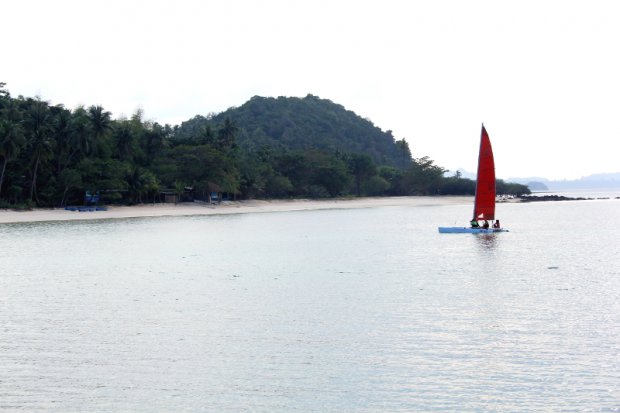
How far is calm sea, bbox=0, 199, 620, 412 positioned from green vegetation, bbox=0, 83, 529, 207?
3603 cm

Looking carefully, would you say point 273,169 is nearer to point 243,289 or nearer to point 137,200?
point 137,200

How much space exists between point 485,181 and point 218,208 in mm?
49610

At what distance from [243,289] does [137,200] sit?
59417 millimetres

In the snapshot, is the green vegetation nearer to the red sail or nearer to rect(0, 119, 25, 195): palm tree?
rect(0, 119, 25, 195): palm tree

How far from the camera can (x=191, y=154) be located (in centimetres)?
8662

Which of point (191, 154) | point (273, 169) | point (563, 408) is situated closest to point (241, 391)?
point (563, 408)

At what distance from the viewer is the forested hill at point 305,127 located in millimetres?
163125

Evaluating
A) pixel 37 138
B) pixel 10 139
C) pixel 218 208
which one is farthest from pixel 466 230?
pixel 218 208

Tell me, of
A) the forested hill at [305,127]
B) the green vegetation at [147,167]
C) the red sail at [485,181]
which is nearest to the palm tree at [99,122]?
the green vegetation at [147,167]

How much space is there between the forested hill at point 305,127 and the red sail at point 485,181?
354 feet

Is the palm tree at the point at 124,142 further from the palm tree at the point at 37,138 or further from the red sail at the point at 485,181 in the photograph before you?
the red sail at the point at 485,181

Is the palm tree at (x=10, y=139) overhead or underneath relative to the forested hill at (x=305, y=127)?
underneath

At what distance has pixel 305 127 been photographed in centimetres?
17312

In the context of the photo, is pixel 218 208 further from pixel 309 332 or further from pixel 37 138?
pixel 309 332
